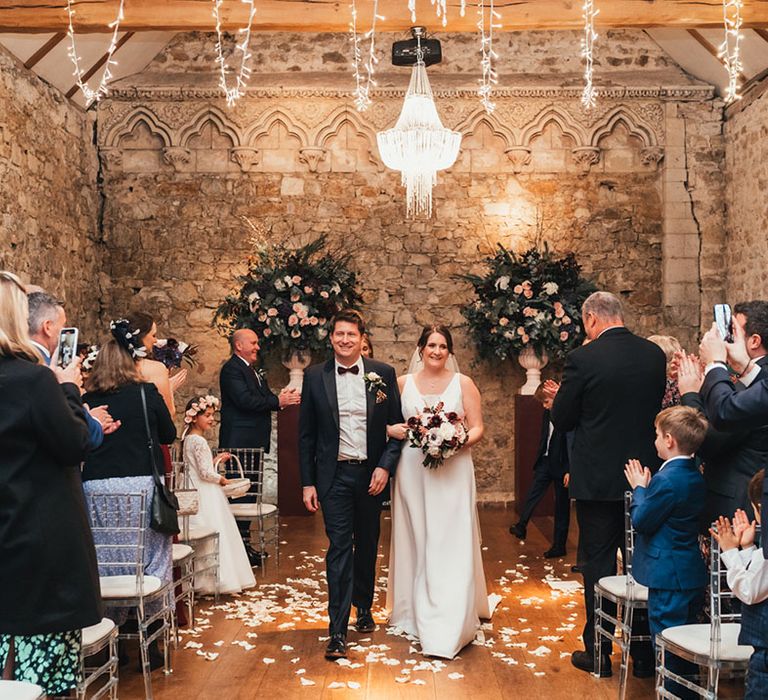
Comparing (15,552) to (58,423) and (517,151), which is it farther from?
(517,151)

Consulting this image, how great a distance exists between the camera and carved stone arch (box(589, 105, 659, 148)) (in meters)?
10.0

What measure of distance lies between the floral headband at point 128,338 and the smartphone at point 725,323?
2666 millimetres

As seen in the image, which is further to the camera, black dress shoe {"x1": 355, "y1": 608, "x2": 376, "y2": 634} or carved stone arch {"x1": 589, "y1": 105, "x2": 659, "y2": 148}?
carved stone arch {"x1": 589, "y1": 105, "x2": 659, "y2": 148}

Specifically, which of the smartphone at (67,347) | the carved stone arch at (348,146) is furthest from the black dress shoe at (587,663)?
the carved stone arch at (348,146)

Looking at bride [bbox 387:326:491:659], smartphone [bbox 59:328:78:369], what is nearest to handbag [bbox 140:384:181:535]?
smartphone [bbox 59:328:78:369]

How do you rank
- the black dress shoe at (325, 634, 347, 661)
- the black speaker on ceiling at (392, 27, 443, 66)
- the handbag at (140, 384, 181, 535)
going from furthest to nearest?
the black speaker on ceiling at (392, 27, 443, 66) → the black dress shoe at (325, 634, 347, 661) → the handbag at (140, 384, 181, 535)

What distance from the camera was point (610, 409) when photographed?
4410mm

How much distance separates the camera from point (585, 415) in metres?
4.48

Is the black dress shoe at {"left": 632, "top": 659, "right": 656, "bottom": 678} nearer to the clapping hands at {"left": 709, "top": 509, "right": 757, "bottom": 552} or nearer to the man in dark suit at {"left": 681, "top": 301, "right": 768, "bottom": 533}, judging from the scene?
the man in dark suit at {"left": 681, "top": 301, "right": 768, "bottom": 533}

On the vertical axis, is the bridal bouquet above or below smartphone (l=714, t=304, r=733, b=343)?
below

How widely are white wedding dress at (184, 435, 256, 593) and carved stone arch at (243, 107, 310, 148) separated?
16.4 feet

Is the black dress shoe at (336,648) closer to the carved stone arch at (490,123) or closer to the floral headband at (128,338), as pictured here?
the floral headband at (128,338)

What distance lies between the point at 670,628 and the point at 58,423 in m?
2.33

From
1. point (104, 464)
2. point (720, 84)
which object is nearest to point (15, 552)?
point (104, 464)
